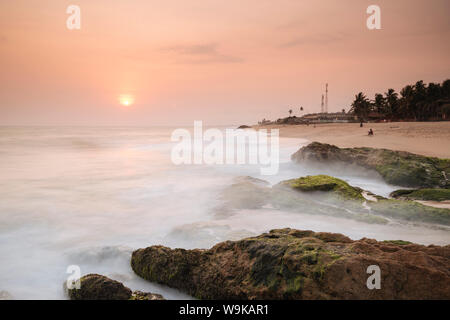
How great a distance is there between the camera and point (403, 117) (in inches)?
2308

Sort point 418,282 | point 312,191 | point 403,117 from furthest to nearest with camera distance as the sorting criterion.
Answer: point 403,117 → point 312,191 → point 418,282

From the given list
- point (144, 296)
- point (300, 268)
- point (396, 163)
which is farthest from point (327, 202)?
point (144, 296)

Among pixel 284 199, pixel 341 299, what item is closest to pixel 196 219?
pixel 284 199

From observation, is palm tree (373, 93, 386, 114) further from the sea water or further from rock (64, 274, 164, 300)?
rock (64, 274, 164, 300)

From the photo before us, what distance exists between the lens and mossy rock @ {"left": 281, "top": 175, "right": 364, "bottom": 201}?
7020mm

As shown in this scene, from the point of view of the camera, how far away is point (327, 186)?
290 inches

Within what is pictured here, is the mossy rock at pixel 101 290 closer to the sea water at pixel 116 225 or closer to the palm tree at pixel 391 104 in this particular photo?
the sea water at pixel 116 225

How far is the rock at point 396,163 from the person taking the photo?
859cm

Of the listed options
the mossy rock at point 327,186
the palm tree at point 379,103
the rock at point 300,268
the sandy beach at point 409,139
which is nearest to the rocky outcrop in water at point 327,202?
the mossy rock at point 327,186

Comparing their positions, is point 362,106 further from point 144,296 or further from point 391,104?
point 144,296

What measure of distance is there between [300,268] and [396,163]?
8.43m
